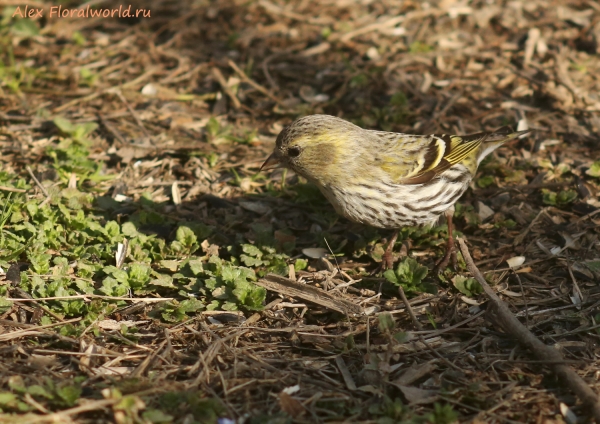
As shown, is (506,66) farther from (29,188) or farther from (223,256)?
(29,188)

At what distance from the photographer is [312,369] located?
4508 mm

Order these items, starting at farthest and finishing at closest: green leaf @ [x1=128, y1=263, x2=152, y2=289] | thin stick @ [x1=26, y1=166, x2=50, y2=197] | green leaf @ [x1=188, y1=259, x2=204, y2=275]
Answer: thin stick @ [x1=26, y1=166, x2=50, y2=197] < green leaf @ [x1=188, y1=259, x2=204, y2=275] < green leaf @ [x1=128, y1=263, x2=152, y2=289]

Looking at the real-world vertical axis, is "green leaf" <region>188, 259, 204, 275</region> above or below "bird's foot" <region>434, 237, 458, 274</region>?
above

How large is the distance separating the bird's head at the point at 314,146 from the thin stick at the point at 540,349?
Result: 1.46 meters

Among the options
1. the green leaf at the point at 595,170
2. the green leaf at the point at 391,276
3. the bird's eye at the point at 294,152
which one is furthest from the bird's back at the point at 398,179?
the green leaf at the point at 595,170

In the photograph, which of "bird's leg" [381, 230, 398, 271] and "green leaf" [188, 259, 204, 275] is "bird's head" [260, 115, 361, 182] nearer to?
"bird's leg" [381, 230, 398, 271]

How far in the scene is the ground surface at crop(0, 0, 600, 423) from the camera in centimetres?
430

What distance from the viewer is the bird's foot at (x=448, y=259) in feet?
18.6

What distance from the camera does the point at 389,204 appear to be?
569 centimetres

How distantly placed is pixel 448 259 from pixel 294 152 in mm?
1558

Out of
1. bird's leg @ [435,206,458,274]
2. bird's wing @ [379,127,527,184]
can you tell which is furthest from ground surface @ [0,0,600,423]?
bird's wing @ [379,127,527,184]

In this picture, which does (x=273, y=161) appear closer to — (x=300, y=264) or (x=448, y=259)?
(x=300, y=264)

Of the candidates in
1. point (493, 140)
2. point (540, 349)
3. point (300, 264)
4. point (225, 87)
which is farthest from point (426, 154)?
point (225, 87)

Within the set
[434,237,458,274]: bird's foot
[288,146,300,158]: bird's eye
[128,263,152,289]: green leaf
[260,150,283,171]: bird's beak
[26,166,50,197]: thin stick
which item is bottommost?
[434,237,458,274]: bird's foot
